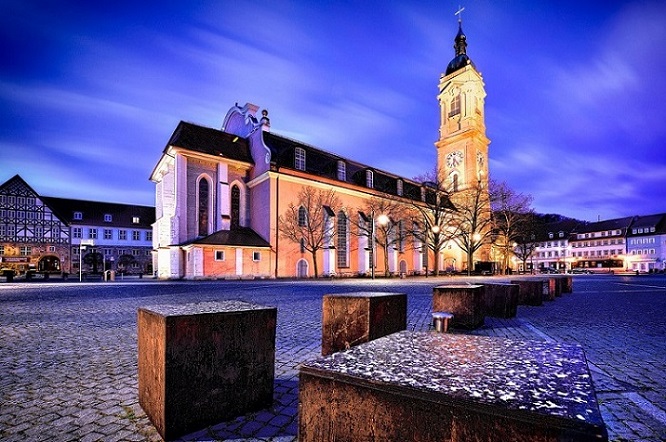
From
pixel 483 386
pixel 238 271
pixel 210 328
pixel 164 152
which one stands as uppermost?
pixel 164 152

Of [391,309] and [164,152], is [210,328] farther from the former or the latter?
[164,152]

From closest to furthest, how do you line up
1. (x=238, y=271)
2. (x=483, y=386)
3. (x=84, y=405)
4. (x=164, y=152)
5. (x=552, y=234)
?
(x=483, y=386), (x=84, y=405), (x=238, y=271), (x=164, y=152), (x=552, y=234)

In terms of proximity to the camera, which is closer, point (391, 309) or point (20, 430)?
point (20, 430)

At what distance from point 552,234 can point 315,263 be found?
7722 cm

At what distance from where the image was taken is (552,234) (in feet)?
287

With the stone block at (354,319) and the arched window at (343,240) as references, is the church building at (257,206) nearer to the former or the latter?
the arched window at (343,240)

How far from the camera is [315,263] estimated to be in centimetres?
3347

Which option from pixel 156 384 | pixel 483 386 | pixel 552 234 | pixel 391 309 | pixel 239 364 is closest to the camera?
pixel 483 386

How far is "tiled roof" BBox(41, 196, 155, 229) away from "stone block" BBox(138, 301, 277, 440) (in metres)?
61.2

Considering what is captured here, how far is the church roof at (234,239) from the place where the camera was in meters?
29.2

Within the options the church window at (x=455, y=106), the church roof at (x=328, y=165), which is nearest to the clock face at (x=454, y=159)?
the church window at (x=455, y=106)

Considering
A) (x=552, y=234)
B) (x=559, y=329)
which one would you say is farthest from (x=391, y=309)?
(x=552, y=234)

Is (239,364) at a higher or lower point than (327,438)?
lower

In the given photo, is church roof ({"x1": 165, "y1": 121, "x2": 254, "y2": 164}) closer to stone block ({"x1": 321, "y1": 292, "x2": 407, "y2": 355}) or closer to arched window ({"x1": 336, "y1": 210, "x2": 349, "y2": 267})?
arched window ({"x1": 336, "y1": 210, "x2": 349, "y2": 267})
